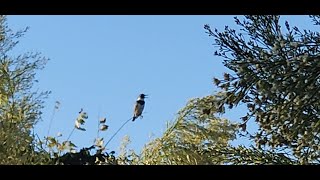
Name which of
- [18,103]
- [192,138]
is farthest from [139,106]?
[18,103]

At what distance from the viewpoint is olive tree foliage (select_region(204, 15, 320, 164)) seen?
250 cm

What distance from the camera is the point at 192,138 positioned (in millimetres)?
2871

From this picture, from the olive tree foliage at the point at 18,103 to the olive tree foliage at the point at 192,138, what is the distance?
0.53 metres

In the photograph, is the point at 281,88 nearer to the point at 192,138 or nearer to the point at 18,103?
the point at 192,138

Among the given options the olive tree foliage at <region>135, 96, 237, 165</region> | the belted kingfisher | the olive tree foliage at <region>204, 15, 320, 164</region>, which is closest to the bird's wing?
the belted kingfisher

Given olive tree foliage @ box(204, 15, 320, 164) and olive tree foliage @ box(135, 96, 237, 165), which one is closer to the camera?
olive tree foliage @ box(204, 15, 320, 164)

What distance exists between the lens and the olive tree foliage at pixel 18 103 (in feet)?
8.11

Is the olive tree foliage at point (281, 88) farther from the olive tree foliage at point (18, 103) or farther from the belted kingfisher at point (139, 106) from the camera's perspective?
the olive tree foliage at point (18, 103)

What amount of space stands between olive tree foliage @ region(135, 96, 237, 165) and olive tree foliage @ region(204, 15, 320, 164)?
16 centimetres

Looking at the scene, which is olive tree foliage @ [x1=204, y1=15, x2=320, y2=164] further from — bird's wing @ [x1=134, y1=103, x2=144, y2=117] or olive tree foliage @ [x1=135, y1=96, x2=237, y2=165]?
bird's wing @ [x1=134, y1=103, x2=144, y2=117]
